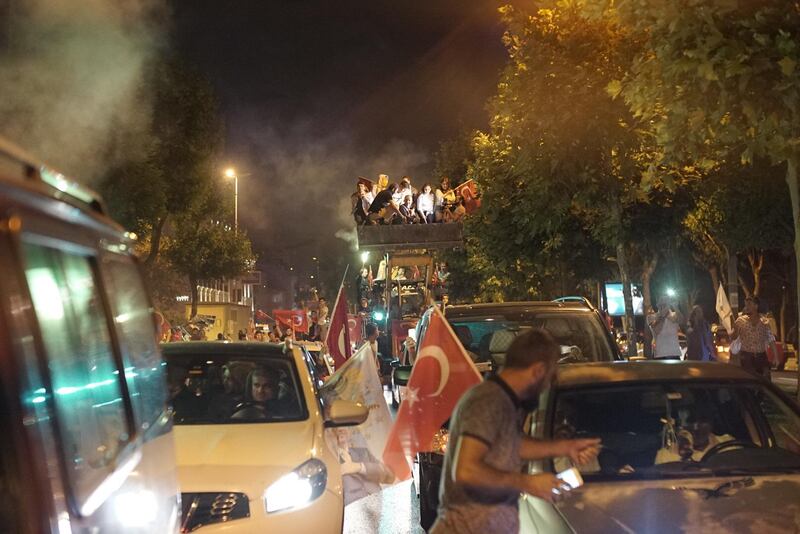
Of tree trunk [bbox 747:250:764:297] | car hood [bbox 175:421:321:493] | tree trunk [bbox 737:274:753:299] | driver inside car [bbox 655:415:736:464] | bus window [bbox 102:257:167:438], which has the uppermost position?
bus window [bbox 102:257:167:438]

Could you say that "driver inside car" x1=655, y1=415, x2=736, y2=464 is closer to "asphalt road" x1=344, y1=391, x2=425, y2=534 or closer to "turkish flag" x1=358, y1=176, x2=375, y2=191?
"asphalt road" x1=344, y1=391, x2=425, y2=534

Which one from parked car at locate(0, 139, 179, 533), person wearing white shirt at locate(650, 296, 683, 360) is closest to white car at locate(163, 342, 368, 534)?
parked car at locate(0, 139, 179, 533)

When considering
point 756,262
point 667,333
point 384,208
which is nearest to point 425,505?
point 667,333

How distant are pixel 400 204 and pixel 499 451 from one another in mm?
14929

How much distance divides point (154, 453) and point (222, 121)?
19169 mm

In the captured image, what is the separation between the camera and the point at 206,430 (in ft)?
20.9

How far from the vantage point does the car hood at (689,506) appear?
3982 millimetres

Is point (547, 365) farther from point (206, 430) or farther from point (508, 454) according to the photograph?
point (206, 430)

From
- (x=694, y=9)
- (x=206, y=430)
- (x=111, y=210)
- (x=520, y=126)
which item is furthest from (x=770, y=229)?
(x=206, y=430)

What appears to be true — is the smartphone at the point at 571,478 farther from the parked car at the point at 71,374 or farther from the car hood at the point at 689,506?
the parked car at the point at 71,374

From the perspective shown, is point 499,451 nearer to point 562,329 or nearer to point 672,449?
point 672,449

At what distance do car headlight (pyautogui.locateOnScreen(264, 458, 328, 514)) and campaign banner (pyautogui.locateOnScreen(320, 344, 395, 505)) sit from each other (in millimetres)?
1564

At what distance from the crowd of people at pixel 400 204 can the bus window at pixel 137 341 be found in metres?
13.3

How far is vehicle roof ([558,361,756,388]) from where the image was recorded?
511 centimetres
